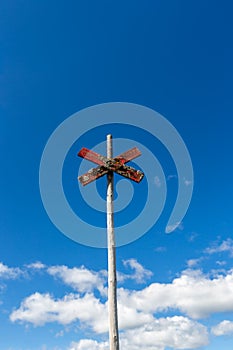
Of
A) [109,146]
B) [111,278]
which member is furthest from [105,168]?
[111,278]

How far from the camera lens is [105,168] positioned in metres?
11.0

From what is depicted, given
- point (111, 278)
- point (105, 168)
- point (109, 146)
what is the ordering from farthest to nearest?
point (109, 146), point (105, 168), point (111, 278)

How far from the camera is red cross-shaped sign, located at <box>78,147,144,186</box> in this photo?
11.0m

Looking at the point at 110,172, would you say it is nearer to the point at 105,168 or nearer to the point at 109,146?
the point at 105,168

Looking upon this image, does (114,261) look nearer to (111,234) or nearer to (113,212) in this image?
(111,234)

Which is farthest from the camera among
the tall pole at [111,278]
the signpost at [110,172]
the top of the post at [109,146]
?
the top of the post at [109,146]

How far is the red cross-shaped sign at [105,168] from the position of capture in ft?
36.2

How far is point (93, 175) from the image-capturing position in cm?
1103

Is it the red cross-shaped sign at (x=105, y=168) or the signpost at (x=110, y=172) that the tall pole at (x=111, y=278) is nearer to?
the signpost at (x=110, y=172)

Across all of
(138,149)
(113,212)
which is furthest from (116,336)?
(138,149)

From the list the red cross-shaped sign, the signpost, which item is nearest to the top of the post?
the signpost

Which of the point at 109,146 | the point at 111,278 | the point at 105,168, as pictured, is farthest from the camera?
the point at 109,146

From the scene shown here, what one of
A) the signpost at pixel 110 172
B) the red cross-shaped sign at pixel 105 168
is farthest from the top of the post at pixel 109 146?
the red cross-shaped sign at pixel 105 168

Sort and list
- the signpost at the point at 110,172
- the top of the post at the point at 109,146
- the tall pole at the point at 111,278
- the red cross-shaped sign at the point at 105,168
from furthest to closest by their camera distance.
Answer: the top of the post at the point at 109,146
the red cross-shaped sign at the point at 105,168
the signpost at the point at 110,172
the tall pole at the point at 111,278
